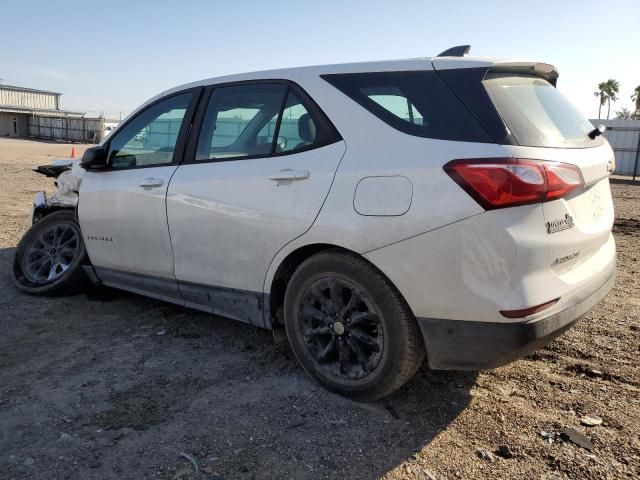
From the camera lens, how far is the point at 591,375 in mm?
3465

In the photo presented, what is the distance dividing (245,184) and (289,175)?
350 millimetres

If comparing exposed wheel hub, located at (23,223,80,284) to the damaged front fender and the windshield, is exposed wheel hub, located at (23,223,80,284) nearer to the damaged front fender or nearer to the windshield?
the damaged front fender

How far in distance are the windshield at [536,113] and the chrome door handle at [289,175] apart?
106cm

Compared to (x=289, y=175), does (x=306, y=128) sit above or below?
above

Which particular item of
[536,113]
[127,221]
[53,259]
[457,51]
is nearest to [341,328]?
[536,113]

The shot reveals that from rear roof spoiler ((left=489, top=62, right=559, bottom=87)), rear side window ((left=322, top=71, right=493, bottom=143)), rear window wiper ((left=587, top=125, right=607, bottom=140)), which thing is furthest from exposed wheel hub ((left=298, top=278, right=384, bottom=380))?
rear window wiper ((left=587, top=125, right=607, bottom=140))

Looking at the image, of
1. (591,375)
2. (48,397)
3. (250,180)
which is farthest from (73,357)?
(591,375)

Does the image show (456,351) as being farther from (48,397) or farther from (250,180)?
(48,397)

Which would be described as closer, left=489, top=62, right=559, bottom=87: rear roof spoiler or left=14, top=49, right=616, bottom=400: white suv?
left=14, top=49, right=616, bottom=400: white suv

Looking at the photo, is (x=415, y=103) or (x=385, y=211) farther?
(x=415, y=103)

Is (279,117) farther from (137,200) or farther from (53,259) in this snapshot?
(53,259)

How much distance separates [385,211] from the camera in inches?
109

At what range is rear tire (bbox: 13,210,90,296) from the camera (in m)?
4.91

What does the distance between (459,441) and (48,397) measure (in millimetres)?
2292
